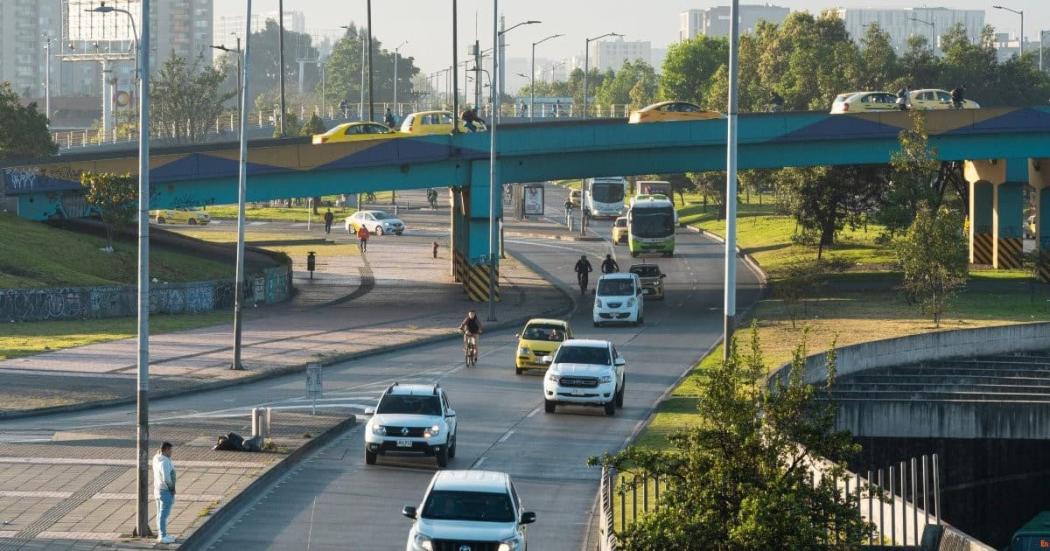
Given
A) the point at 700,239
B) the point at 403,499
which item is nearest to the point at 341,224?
the point at 700,239

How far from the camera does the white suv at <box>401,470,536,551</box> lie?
71.4 feet

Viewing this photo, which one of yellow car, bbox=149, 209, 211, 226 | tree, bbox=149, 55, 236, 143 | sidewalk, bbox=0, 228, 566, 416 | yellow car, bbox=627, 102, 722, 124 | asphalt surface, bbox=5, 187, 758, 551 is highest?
tree, bbox=149, 55, 236, 143

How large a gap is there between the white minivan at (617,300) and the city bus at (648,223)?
26.5 meters

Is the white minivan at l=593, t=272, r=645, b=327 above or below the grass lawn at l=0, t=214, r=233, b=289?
below

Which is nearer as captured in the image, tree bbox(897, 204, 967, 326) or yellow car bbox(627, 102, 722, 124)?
tree bbox(897, 204, 967, 326)

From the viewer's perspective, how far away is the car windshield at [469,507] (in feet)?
73.6

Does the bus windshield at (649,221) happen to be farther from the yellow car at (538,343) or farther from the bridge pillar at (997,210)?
the yellow car at (538,343)

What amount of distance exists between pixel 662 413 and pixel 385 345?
51.9ft

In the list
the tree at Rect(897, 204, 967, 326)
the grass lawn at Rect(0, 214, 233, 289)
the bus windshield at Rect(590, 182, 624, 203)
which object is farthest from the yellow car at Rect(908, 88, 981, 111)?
the bus windshield at Rect(590, 182, 624, 203)

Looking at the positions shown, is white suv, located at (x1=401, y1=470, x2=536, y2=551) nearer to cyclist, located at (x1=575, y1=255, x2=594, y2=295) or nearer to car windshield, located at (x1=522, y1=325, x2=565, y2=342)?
car windshield, located at (x1=522, y1=325, x2=565, y2=342)

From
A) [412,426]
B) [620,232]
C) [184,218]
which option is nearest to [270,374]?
[412,426]

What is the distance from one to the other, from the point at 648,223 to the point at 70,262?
35.2 meters

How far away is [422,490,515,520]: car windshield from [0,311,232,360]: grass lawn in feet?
88.8

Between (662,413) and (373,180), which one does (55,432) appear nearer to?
(662,413)
